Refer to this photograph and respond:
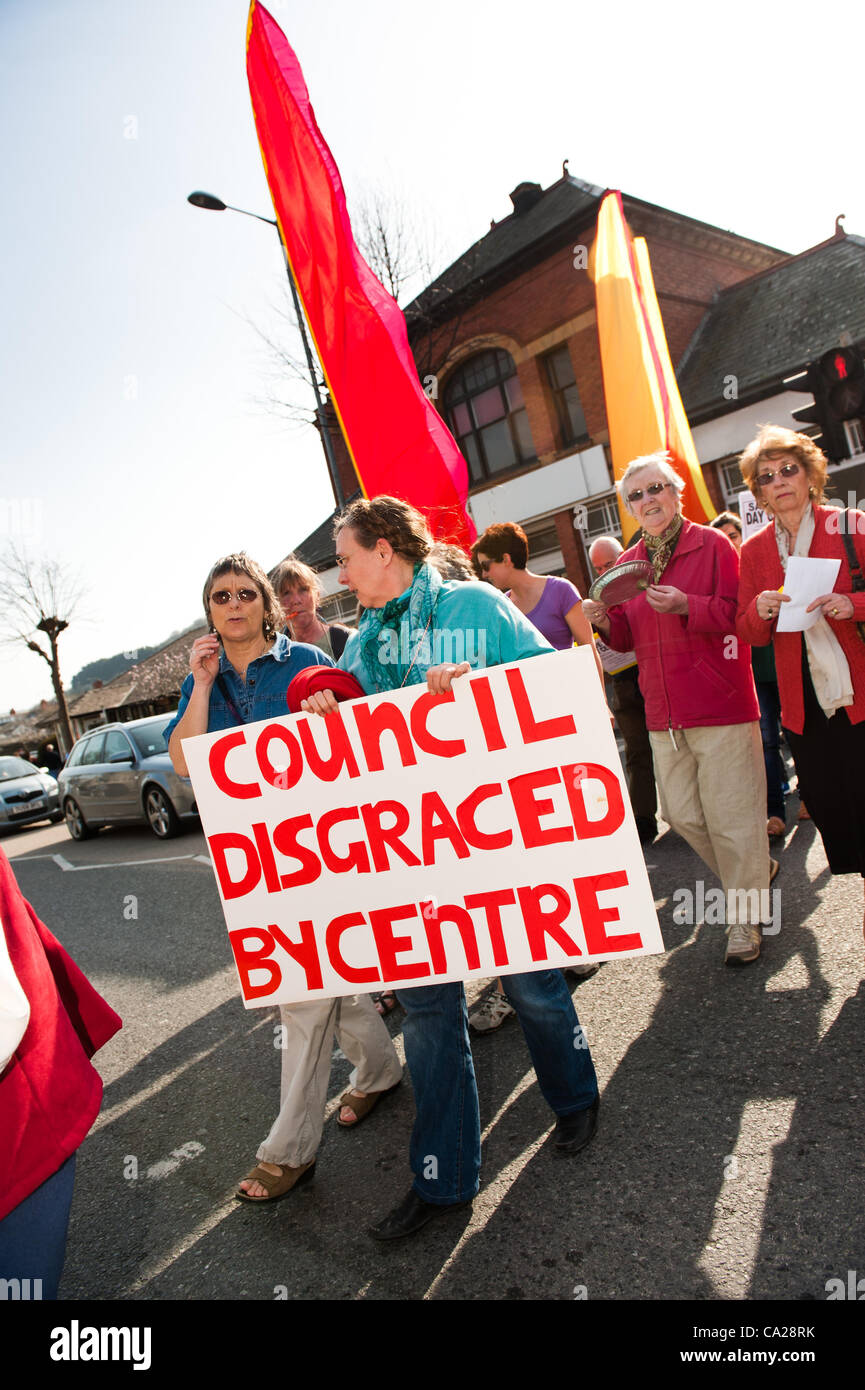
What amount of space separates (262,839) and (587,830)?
103 centimetres

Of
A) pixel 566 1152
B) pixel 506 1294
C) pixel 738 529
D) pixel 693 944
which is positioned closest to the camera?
pixel 506 1294

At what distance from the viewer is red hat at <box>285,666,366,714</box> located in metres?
2.71

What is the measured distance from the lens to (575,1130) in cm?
277

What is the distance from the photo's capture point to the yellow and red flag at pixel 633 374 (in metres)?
7.02

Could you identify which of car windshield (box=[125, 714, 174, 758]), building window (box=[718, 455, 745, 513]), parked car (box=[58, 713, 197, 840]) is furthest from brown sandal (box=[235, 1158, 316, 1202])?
building window (box=[718, 455, 745, 513])

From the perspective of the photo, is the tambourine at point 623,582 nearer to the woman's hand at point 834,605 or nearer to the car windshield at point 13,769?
the woman's hand at point 834,605

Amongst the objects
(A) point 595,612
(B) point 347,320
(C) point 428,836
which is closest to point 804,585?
(A) point 595,612

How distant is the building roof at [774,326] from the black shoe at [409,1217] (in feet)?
50.5

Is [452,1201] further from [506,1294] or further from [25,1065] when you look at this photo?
[25,1065]

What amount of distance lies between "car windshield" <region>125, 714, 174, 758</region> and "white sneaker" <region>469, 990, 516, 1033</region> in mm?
8858

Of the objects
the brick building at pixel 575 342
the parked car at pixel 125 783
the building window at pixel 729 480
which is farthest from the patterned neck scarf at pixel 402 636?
the building window at pixel 729 480

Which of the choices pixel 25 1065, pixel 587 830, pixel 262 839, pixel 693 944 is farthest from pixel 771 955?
pixel 25 1065
